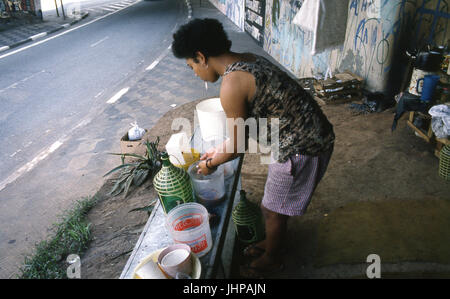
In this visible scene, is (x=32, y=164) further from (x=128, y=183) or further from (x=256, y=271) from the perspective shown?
(x=256, y=271)

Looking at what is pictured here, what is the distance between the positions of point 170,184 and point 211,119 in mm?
598


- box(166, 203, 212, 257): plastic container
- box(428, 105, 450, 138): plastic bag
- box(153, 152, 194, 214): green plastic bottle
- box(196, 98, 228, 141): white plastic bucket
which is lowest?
box(428, 105, 450, 138): plastic bag

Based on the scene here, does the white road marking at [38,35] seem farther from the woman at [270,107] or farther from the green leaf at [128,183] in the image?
the woman at [270,107]

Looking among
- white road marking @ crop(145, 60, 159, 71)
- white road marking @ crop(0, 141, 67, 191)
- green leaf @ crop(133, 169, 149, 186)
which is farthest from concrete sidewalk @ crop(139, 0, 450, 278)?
white road marking @ crop(145, 60, 159, 71)

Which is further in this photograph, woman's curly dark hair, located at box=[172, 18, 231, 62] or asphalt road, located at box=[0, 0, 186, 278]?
asphalt road, located at box=[0, 0, 186, 278]

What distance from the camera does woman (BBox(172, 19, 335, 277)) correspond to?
66.5 inches

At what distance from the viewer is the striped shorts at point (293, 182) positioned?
1.93 meters

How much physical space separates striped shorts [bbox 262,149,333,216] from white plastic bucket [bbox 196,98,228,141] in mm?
434

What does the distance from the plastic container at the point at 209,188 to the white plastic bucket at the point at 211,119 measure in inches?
13.3

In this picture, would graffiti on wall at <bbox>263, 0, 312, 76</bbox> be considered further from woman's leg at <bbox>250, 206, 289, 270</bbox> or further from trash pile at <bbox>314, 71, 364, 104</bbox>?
woman's leg at <bbox>250, 206, 289, 270</bbox>
